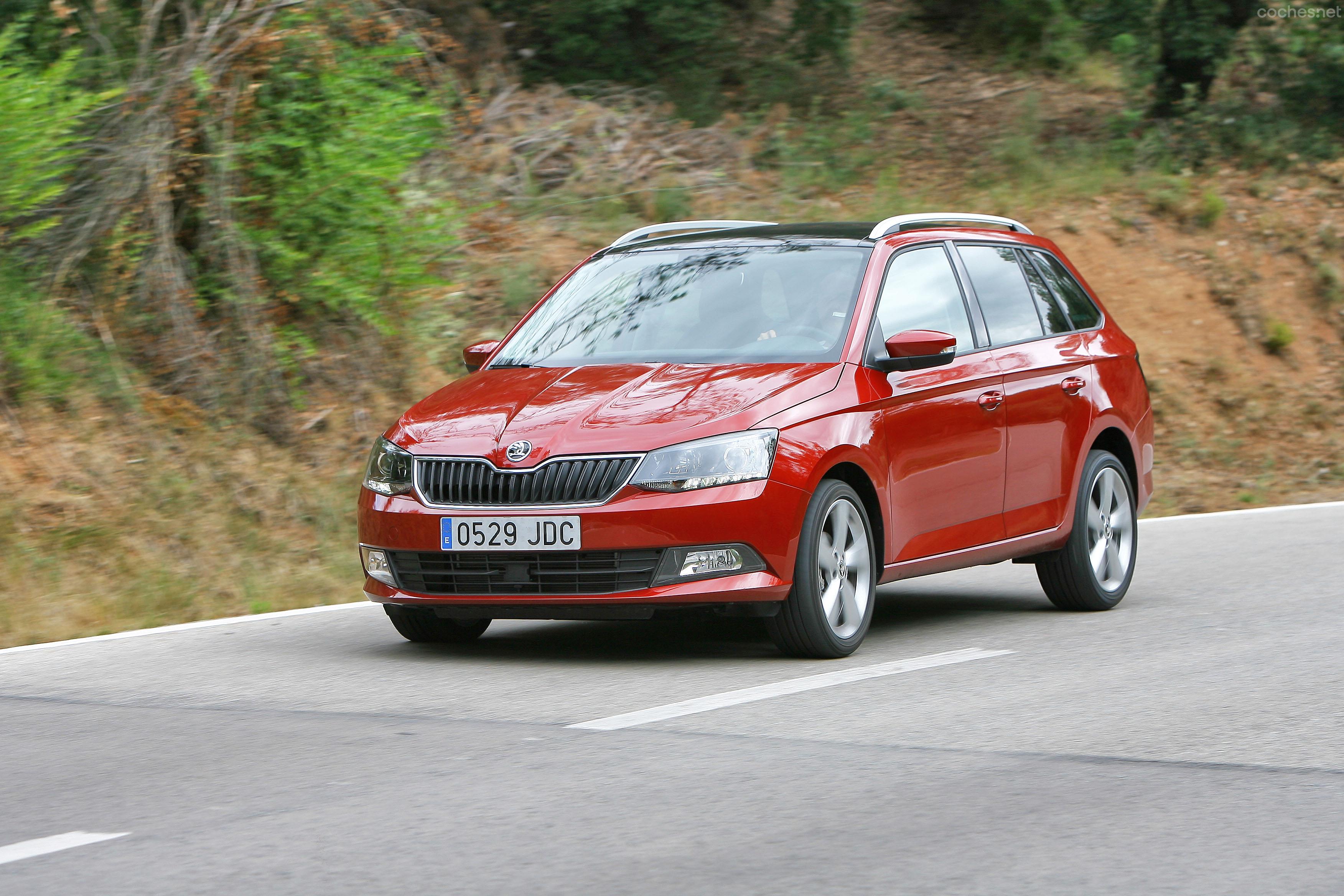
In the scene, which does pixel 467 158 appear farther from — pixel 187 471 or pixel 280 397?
pixel 187 471

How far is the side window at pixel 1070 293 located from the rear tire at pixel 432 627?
11.6 feet

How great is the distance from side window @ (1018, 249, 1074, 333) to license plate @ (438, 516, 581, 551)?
3306 millimetres

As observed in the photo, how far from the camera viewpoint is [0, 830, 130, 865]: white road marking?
4.65m

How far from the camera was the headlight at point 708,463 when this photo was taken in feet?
23.5

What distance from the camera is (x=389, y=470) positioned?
7699mm

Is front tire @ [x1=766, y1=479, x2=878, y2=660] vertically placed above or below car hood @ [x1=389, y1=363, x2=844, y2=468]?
below

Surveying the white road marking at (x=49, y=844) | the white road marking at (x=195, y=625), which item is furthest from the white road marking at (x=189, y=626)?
the white road marking at (x=49, y=844)

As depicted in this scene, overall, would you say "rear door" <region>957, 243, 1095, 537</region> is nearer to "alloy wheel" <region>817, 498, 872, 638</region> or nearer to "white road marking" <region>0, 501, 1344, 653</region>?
"alloy wheel" <region>817, 498, 872, 638</region>

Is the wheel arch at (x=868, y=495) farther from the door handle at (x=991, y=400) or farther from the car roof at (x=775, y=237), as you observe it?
the car roof at (x=775, y=237)

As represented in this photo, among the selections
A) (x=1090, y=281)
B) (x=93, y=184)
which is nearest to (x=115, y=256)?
(x=93, y=184)

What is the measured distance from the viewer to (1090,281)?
21.0 metres

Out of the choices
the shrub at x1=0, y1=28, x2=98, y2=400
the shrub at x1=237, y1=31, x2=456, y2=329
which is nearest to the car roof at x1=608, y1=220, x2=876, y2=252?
the shrub at x1=0, y1=28, x2=98, y2=400

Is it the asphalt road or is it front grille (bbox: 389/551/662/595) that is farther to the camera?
front grille (bbox: 389/551/662/595)

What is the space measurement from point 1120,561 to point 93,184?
8.10 meters
